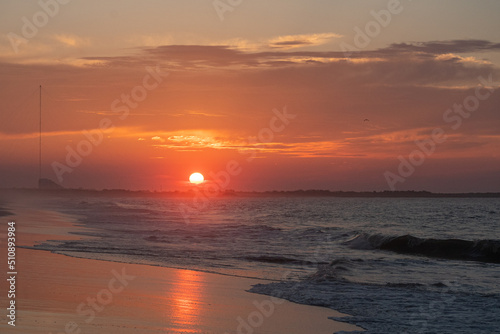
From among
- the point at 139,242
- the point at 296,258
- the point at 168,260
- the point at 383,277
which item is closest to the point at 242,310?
the point at 383,277

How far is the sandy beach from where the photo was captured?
30.2 feet

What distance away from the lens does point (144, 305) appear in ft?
35.7

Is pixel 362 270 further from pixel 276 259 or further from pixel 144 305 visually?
pixel 144 305

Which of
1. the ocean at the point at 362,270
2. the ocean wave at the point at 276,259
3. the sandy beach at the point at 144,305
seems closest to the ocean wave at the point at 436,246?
the ocean at the point at 362,270

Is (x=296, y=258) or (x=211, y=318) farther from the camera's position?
(x=296, y=258)

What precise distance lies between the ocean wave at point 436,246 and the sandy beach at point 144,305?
15.1m

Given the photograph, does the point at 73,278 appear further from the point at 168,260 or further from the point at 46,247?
the point at 46,247

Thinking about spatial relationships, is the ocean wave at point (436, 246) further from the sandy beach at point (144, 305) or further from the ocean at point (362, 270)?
the sandy beach at point (144, 305)

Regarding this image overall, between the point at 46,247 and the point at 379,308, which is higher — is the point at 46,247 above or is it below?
Result: above

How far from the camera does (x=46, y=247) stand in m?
20.8

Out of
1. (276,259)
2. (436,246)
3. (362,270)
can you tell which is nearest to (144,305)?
(362,270)

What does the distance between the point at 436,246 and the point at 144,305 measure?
22464mm

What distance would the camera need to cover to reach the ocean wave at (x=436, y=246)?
26441mm

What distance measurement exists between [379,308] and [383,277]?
17.2 ft
